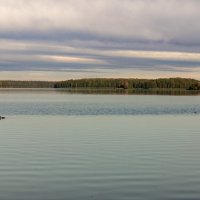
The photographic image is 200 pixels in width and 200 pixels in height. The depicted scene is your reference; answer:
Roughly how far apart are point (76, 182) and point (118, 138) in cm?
1346

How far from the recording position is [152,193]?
15.6 m

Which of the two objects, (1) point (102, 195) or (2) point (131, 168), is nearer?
(1) point (102, 195)

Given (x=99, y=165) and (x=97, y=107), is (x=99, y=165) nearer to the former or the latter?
(x=99, y=165)

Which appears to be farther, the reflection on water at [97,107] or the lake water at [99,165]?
the reflection on water at [97,107]

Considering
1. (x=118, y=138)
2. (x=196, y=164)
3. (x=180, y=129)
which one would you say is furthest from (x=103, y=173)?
(x=180, y=129)

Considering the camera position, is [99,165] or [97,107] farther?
[97,107]

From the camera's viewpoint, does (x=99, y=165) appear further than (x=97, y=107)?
No

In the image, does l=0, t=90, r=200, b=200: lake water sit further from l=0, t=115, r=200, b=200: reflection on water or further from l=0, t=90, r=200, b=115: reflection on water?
l=0, t=90, r=200, b=115: reflection on water

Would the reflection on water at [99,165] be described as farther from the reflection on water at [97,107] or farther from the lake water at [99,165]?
the reflection on water at [97,107]

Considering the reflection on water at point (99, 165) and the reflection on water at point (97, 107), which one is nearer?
the reflection on water at point (99, 165)

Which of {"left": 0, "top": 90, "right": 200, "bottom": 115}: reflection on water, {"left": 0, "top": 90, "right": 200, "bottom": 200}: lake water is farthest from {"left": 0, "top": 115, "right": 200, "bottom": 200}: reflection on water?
{"left": 0, "top": 90, "right": 200, "bottom": 115}: reflection on water

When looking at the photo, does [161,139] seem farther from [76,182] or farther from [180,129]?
[76,182]

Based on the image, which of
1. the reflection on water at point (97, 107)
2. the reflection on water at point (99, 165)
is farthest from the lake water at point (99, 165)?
the reflection on water at point (97, 107)

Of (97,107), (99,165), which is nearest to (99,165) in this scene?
(99,165)
